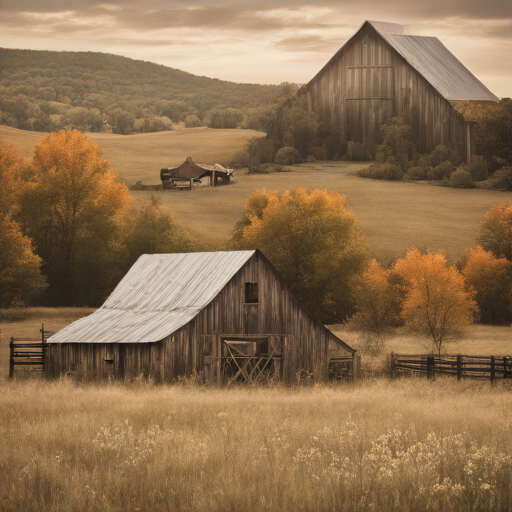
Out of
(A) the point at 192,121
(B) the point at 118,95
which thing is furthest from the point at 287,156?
(B) the point at 118,95

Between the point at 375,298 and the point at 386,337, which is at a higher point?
the point at 375,298

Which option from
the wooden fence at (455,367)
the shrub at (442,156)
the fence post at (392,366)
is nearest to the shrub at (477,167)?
the shrub at (442,156)

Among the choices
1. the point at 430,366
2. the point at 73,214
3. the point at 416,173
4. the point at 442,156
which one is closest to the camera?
the point at 430,366

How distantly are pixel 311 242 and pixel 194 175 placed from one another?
8730 millimetres

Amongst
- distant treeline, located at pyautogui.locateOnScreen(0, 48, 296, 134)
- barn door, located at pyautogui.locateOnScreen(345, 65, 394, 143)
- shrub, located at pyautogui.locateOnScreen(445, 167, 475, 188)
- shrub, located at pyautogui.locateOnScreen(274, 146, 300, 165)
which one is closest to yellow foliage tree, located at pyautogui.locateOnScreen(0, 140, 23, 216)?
distant treeline, located at pyautogui.locateOnScreen(0, 48, 296, 134)

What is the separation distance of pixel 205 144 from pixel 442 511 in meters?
36.4

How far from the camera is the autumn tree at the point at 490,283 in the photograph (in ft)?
137

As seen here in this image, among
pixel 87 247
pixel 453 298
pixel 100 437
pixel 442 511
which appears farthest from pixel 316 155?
pixel 442 511

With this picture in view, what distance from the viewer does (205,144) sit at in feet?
141

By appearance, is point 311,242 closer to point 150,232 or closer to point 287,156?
point 287,156

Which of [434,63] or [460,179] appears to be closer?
[460,179]

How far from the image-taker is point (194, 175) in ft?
139

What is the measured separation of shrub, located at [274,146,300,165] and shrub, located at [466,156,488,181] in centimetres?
958

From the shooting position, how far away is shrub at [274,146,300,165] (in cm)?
4244
